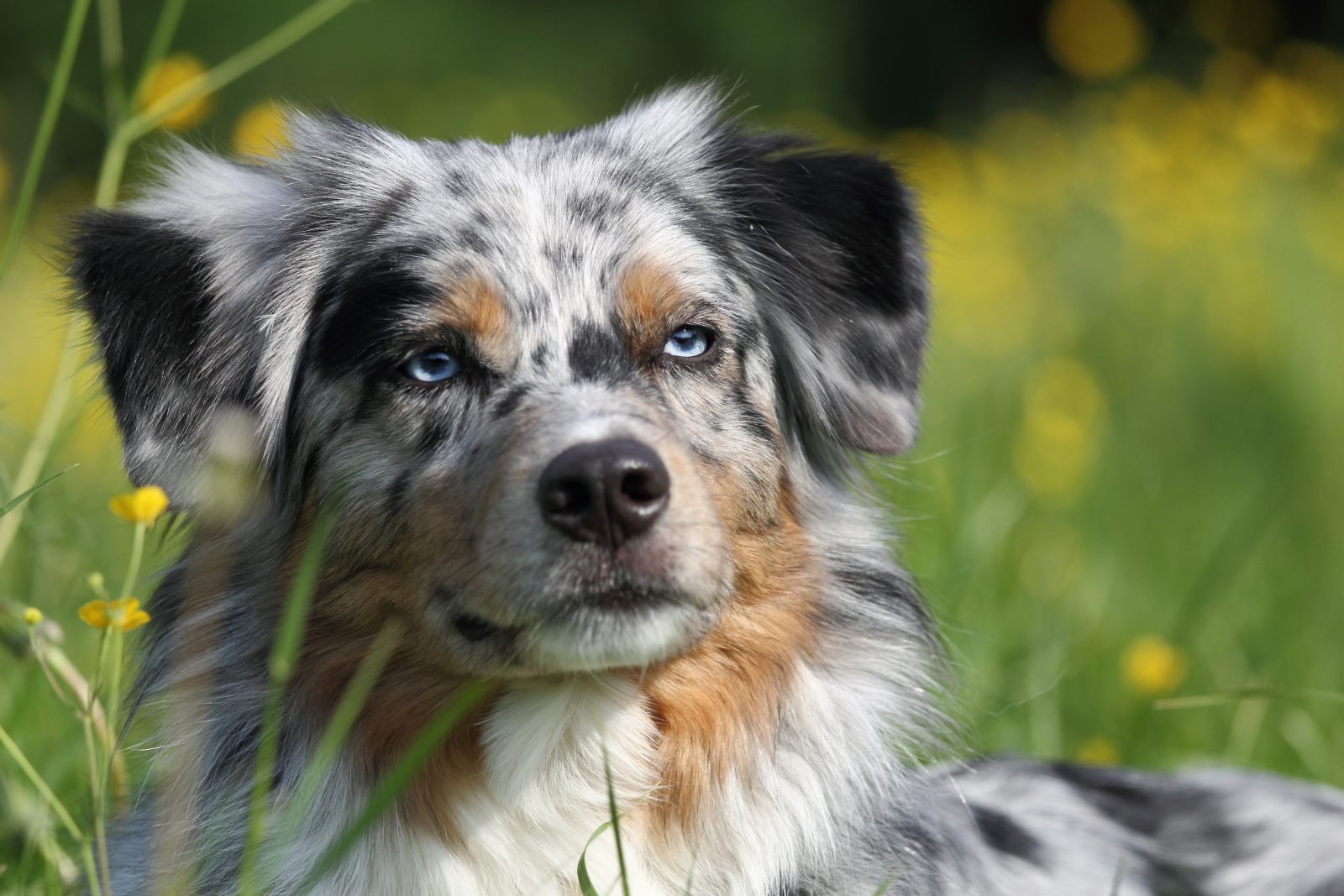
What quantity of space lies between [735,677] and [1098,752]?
1991 mm

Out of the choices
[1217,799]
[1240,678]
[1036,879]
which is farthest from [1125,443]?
[1036,879]

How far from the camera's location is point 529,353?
3271 mm

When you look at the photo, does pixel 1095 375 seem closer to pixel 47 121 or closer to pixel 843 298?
pixel 843 298

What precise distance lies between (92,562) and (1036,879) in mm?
3142

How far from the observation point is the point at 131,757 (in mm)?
3891

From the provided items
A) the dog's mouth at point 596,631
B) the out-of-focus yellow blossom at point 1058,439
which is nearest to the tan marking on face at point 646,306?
the dog's mouth at point 596,631

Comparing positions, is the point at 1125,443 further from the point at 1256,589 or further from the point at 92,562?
the point at 92,562

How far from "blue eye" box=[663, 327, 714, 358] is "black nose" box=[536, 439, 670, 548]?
1.78ft

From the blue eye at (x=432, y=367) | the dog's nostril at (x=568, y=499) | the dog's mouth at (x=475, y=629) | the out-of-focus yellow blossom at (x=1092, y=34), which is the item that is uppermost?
the out-of-focus yellow blossom at (x=1092, y=34)

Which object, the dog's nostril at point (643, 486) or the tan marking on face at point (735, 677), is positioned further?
the tan marking on face at point (735, 677)

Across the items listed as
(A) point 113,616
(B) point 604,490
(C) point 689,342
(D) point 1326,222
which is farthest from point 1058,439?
(A) point 113,616

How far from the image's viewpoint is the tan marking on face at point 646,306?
334 centimetres

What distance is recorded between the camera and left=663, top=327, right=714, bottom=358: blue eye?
3.40 meters

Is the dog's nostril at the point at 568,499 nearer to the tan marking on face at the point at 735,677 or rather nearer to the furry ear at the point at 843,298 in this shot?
the tan marking on face at the point at 735,677
